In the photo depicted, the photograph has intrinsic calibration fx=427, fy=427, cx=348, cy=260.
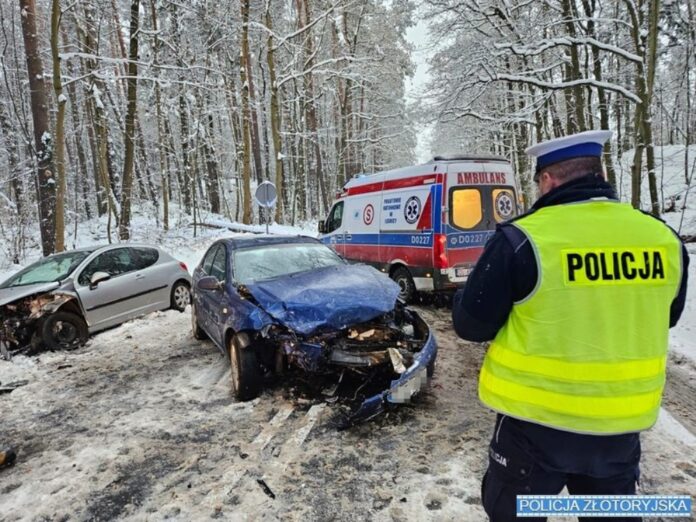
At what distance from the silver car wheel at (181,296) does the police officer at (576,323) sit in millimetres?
8012

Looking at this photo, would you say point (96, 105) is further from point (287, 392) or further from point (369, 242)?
point (287, 392)

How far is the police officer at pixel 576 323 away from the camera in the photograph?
57.9 inches

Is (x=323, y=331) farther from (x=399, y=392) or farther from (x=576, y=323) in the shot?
(x=576, y=323)

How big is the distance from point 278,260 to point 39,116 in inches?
363

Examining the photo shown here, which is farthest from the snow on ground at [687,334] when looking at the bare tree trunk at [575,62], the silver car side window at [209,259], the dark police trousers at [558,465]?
the bare tree trunk at [575,62]

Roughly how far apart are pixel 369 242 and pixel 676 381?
5.72m

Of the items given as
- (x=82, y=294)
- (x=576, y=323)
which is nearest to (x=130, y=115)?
(x=82, y=294)

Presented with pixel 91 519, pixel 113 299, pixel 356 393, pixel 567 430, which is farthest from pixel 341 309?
pixel 113 299

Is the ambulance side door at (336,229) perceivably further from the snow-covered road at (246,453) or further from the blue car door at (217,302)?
the snow-covered road at (246,453)

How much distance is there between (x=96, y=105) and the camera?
14.7 meters

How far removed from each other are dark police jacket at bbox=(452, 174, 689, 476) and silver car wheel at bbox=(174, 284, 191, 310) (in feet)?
26.2

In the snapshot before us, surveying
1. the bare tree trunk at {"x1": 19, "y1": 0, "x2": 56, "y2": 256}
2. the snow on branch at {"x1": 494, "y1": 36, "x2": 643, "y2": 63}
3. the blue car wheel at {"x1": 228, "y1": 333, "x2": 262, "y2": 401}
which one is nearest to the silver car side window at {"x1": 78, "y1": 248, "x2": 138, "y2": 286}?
the blue car wheel at {"x1": 228, "y1": 333, "x2": 262, "y2": 401}

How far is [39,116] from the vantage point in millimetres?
10578

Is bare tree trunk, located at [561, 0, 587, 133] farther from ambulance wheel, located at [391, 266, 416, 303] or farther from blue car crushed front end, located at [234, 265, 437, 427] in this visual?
blue car crushed front end, located at [234, 265, 437, 427]
